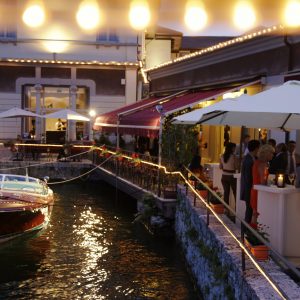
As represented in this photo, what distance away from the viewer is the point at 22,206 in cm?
1358

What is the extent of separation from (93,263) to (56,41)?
59.9 ft

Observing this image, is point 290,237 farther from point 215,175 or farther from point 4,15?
point 4,15

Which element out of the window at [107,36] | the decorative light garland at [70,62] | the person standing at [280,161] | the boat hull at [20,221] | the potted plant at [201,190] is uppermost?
the window at [107,36]

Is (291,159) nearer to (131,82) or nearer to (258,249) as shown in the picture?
(258,249)

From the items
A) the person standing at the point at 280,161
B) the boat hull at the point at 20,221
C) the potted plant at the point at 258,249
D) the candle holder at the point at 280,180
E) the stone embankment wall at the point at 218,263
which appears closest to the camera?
the stone embankment wall at the point at 218,263

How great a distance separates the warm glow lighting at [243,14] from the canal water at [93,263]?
496 cm

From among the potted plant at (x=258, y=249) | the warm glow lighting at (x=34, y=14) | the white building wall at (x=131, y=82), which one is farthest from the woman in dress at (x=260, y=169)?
the white building wall at (x=131, y=82)

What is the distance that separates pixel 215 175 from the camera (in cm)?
1302

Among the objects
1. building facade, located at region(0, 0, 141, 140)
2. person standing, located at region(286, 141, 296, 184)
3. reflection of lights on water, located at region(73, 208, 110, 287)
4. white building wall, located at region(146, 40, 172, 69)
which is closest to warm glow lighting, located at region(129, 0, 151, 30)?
person standing, located at region(286, 141, 296, 184)

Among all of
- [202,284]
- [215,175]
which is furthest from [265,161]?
[215,175]

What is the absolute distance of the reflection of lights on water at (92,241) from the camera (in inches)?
448

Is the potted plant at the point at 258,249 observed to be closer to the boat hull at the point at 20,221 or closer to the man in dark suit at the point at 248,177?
the man in dark suit at the point at 248,177

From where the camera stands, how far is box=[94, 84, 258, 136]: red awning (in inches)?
603

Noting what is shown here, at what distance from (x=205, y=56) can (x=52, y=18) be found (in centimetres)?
1258
